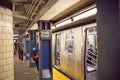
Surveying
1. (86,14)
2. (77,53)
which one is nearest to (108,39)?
(86,14)

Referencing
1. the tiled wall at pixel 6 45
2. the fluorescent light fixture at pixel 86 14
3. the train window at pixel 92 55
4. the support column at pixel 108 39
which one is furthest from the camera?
the train window at pixel 92 55

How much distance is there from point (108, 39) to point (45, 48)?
5925mm

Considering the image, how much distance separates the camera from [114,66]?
4.74ft

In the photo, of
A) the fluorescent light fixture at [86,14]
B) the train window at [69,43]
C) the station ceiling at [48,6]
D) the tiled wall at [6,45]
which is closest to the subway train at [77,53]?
the train window at [69,43]

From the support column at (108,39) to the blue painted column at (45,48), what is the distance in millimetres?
5491

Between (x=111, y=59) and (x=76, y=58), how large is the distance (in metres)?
6.04

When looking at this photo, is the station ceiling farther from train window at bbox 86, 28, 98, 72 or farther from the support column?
train window at bbox 86, 28, 98, 72

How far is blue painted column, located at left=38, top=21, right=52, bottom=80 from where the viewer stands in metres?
7.09

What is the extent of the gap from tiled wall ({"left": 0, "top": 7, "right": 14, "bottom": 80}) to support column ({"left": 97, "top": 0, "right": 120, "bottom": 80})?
8.17 ft

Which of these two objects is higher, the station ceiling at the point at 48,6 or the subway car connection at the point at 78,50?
the station ceiling at the point at 48,6

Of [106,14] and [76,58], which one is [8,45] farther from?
[76,58]

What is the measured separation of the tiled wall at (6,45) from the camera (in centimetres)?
371

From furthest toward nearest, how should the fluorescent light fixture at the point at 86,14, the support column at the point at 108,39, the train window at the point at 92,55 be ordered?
the train window at the point at 92,55, the fluorescent light fixture at the point at 86,14, the support column at the point at 108,39

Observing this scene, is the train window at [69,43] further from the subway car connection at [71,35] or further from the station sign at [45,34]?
the station sign at [45,34]
